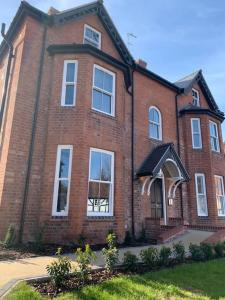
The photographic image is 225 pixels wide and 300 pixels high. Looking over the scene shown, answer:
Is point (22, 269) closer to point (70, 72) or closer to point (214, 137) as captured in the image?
point (70, 72)

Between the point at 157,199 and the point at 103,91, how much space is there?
623 centimetres

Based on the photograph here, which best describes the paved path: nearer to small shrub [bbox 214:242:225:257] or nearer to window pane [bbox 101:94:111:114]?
small shrub [bbox 214:242:225:257]

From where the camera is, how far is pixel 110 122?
11.6 metres

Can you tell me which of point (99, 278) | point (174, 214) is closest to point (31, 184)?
→ point (99, 278)

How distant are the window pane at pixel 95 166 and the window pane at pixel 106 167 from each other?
8.4 inches

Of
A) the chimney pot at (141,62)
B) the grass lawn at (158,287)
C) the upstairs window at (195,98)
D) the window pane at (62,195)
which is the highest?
the chimney pot at (141,62)

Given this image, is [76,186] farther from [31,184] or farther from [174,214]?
[174,214]

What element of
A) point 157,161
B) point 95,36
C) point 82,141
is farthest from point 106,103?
point 95,36

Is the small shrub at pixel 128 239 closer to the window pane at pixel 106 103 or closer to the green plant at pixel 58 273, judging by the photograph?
the window pane at pixel 106 103

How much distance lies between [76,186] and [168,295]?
5336 mm

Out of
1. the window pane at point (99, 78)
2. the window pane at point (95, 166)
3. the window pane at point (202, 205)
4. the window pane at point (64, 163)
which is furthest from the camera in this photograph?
the window pane at point (202, 205)

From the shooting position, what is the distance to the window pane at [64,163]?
1010 centimetres

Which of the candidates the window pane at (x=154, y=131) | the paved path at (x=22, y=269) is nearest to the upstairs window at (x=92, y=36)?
the window pane at (x=154, y=131)

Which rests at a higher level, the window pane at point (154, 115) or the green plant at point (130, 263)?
the window pane at point (154, 115)
